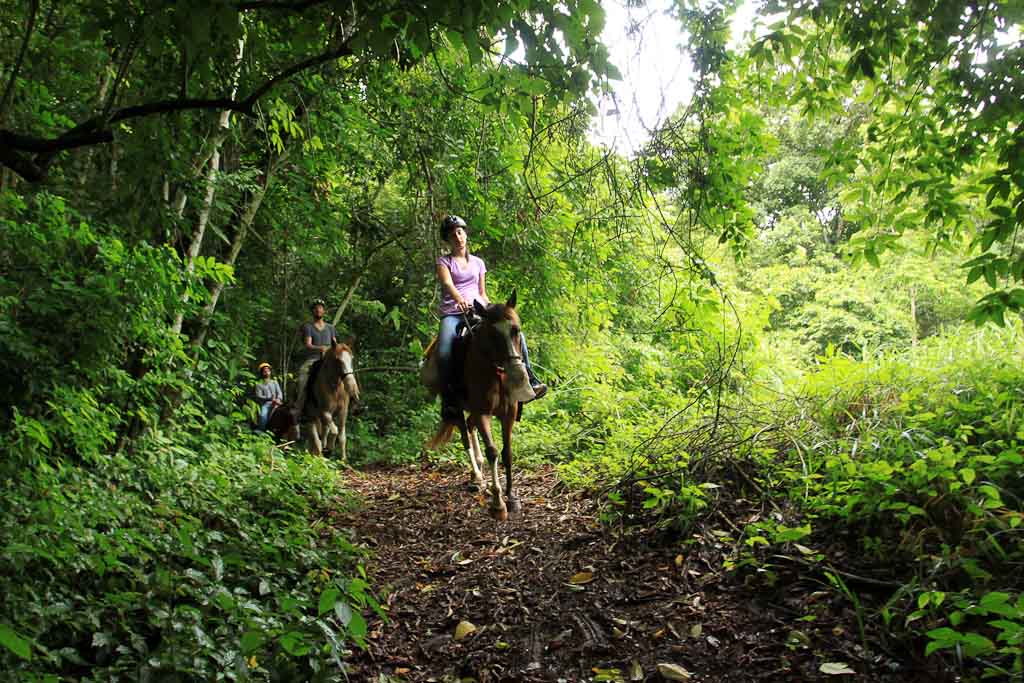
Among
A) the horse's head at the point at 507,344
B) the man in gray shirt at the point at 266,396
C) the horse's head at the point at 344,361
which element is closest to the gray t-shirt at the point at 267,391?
the man in gray shirt at the point at 266,396

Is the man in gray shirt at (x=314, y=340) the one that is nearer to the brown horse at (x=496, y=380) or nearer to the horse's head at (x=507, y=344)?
the brown horse at (x=496, y=380)

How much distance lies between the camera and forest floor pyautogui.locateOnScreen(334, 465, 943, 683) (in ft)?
11.1

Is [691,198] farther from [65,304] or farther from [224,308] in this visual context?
[224,308]

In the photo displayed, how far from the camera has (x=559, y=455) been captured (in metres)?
8.17

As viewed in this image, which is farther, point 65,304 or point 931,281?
point 931,281

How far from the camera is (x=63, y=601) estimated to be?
3.36 metres

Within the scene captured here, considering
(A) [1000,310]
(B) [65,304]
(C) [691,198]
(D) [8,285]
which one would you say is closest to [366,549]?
(B) [65,304]

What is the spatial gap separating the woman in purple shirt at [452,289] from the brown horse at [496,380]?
0.75 feet

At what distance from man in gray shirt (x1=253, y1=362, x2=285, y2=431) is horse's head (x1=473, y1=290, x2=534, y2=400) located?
28.0 ft

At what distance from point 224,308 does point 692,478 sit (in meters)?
8.38

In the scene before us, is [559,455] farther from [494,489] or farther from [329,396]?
[329,396]

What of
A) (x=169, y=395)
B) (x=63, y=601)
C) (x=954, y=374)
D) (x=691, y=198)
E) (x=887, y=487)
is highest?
(x=691, y=198)

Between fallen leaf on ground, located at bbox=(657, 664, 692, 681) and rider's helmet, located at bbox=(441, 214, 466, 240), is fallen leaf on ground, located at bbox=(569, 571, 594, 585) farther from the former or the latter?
rider's helmet, located at bbox=(441, 214, 466, 240)

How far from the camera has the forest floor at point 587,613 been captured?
133 inches
